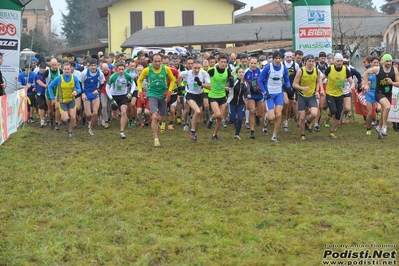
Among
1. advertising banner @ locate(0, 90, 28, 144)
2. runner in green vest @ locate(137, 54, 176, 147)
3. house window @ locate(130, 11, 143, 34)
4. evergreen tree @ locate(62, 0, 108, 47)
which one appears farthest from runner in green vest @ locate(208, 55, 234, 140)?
evergreen tree @ locate(62, 0, 108, 47)

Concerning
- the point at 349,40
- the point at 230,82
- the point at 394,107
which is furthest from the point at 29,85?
the point at 349,40

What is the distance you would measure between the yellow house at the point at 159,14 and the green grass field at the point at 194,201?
40672mm

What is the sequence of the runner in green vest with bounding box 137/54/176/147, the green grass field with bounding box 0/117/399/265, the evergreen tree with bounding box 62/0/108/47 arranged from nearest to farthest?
the green grass field with bounding box 0/117/399/265 < the runner in green vest with bounding box 137/54/176/147 < the evergreen tree with bounding box 62/0/108/47

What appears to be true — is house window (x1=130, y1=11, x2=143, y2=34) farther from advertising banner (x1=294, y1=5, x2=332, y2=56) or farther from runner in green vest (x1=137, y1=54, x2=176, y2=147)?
runner in green vest (x1=137, y1=54, x2=176, y2=147)

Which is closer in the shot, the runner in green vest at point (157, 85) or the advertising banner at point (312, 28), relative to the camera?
the runner in green vest at point (157, 85)

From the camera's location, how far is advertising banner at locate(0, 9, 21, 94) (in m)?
16.1

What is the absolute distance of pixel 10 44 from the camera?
16.2 metres

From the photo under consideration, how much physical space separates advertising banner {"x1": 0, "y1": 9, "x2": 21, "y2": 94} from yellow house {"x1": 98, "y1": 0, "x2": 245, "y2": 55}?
36059 mm

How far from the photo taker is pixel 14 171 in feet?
31.9

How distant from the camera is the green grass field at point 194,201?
5766 millimetres

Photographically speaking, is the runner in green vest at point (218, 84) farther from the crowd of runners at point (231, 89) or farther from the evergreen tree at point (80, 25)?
the evergreen tree at point (80, 25)

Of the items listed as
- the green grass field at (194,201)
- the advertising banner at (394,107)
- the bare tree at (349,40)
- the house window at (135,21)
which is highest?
the house window at (135,21)

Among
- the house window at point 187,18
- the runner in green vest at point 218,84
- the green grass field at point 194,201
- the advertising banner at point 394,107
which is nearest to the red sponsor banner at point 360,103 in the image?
the advertising banner at point 394,107

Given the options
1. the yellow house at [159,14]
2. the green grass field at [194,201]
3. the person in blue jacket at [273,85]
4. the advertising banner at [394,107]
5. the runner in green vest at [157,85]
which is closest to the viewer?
the green grass field at [194,201]
